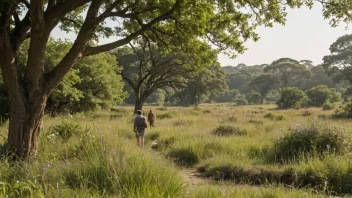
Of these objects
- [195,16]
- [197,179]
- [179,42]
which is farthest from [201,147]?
[195,16]

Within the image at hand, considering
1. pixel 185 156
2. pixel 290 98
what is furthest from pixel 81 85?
pixel 290 98

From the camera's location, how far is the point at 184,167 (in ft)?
28.9

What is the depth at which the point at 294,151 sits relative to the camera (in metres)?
8.68

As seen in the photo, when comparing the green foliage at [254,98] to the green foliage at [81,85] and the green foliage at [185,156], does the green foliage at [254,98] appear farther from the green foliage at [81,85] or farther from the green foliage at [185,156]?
the green foliage at [185,156]

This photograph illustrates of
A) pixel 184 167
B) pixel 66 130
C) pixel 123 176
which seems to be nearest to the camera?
pixel 123 176

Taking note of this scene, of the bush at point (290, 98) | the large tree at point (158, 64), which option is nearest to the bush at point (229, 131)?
the large tree at point (158, 64)

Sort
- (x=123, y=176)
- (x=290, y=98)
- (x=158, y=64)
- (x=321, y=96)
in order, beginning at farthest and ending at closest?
(x=321, y=96) → (x=290, y=98) → (x=158, y=64) → (x=123, y=176)

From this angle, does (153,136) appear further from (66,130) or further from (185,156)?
(66,130)

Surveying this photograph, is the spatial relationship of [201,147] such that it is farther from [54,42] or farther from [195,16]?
[54,42]

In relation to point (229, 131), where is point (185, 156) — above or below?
below

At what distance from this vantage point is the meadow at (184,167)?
446 centimetres

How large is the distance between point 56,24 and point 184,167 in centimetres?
497

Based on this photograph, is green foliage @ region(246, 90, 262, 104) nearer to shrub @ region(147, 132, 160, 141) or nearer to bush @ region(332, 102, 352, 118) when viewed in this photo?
bush @ region(332, 102, 352, 118)

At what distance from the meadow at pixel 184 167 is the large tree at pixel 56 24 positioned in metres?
0.89
